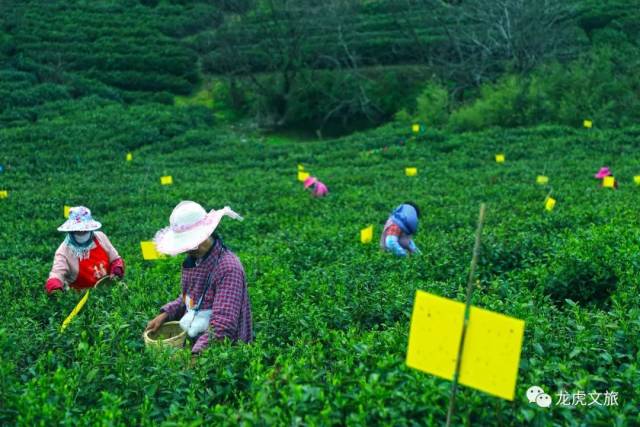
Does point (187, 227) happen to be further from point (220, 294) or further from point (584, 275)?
point (584, 275)

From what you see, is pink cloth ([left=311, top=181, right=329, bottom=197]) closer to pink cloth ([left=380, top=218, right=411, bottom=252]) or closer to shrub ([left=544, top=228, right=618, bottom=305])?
pink cloth ([left=380, top=218, right=411, bottom=252])

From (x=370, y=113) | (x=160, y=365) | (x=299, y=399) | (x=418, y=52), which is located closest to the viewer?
(x=299, y=399)

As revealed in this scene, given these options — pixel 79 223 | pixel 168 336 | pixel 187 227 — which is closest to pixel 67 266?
pixel 79 223

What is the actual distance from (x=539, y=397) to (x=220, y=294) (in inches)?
83.2

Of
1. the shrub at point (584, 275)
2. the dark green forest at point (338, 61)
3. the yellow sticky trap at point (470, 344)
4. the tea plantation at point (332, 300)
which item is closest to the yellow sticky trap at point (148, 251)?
the tea plantation at point (332, 300)

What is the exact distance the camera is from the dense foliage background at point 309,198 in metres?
3.34

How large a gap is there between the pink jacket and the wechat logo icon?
13.9 feet

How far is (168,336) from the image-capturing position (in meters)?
4.56

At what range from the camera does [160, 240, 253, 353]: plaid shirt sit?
425 cm

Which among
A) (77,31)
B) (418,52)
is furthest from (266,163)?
(77,31)

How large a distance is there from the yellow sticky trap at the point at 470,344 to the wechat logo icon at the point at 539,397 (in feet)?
0.95

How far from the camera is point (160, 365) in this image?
365cm

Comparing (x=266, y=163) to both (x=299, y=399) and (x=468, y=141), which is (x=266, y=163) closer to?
(x=468, y=141)

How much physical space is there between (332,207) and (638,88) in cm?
1619
